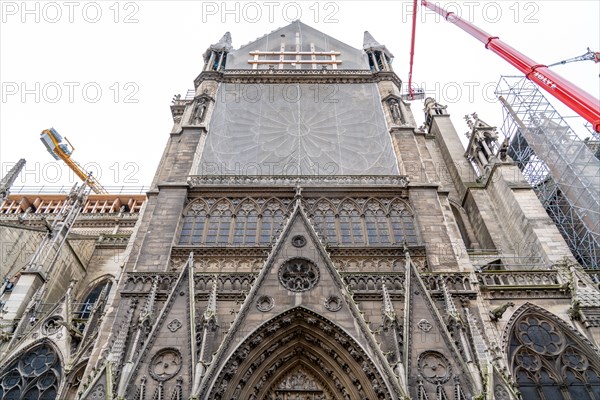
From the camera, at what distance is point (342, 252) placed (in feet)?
47.6

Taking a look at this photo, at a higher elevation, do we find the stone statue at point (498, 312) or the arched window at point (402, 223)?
the arched window at point (402, 223)

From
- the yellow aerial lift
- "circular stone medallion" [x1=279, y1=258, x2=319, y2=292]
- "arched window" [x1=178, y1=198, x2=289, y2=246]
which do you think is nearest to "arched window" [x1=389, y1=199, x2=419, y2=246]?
"circular stone medallion" [x1=279, y1=258, x2=319, y2=292]

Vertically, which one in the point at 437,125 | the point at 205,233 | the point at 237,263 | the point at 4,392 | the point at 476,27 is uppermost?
the point at 476,27

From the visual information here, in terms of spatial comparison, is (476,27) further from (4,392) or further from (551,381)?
(4,392)

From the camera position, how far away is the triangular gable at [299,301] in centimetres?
1098

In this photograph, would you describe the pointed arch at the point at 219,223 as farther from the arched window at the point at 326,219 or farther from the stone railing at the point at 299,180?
the arched window at the point at 326,219

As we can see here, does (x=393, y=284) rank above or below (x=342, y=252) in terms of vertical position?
below

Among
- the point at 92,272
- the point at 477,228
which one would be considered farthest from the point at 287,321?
the point at 92,272

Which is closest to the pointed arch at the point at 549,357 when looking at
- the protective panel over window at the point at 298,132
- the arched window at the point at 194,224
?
the protective panel over window at the point at 298,132

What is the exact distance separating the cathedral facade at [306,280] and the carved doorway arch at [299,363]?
1.7 inches

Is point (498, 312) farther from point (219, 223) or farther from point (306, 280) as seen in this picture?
point (219, 223)

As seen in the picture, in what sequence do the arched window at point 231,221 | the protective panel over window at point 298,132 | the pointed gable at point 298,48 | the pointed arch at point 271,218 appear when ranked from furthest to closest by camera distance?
1. the pointed gable at point 298,48
2. the protective panel over window at point 298,132
3. the pointed arch at point 271,218
4. the arched window at point 231,221

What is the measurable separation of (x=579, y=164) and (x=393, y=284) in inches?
534

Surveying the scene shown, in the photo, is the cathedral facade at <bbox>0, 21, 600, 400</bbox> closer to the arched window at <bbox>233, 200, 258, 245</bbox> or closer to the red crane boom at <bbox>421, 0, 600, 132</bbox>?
the arched window at <bbox>233, 200, 258, 245</bbox>
